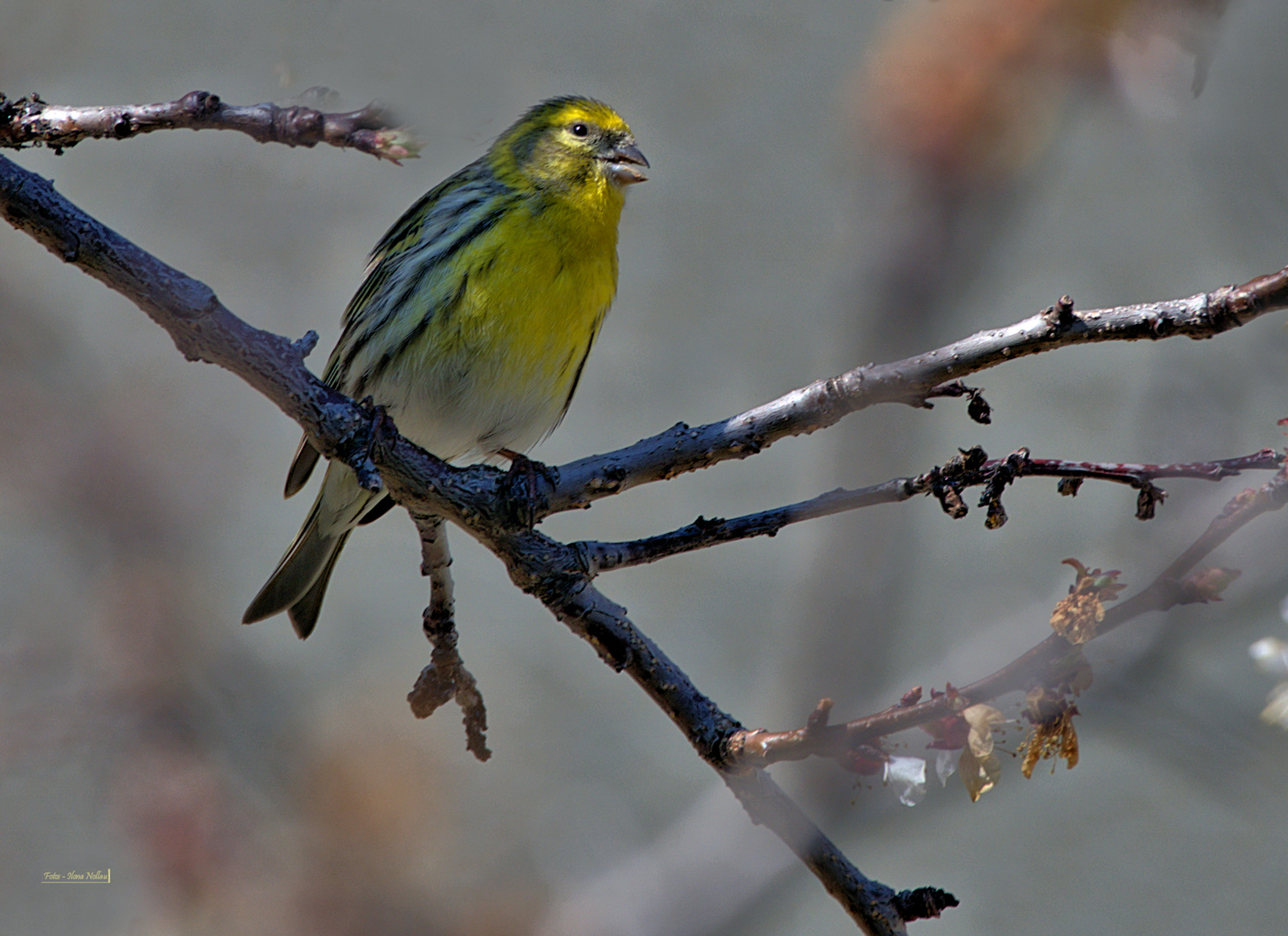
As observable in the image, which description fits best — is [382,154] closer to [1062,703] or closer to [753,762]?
[753,762]

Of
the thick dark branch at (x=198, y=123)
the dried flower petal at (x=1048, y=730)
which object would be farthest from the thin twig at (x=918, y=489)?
the thick dark branch at (x=198, y=123)

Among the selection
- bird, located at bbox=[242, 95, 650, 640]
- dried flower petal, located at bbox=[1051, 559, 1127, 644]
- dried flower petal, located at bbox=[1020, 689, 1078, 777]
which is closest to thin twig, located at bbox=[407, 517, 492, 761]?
bird, located at bbox=[242, 95, 650, 640]

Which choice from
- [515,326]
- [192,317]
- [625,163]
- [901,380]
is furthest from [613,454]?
[625,163]

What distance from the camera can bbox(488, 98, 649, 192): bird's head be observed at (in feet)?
12.1

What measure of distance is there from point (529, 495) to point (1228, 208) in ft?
9.72

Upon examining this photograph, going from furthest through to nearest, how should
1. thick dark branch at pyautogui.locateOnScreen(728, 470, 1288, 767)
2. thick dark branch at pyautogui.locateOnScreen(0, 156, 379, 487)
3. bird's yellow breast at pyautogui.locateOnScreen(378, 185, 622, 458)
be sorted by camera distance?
bird's yellow breast at pyautogui.locateOnScreen(378, 185, 622, 458) < thick dark branch at pyautogui.locateOnScreen(0, 156, 379, 487) < thick dark branch at pyautogui.locateOnScreen(728, 470, 1288, 767)

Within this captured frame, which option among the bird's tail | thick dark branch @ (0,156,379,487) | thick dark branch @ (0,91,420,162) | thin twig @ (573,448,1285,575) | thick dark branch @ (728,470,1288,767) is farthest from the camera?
the bird's tail

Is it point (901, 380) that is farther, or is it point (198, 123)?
point (198, 123)

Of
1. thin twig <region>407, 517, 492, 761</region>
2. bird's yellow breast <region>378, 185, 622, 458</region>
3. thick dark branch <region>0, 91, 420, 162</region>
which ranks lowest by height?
thin twig <region>407, 517, 492, 761</region>

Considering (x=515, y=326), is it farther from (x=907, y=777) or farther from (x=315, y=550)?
(x=907, y=777)

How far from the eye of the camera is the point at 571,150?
3785 mm

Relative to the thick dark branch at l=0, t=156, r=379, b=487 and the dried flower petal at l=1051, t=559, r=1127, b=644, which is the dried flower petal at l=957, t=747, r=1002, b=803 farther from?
the thick dark branch at l=0, t=156, r=379, b=487

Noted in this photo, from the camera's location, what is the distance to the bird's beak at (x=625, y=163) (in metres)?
3.70

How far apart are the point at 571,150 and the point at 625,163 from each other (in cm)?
20
